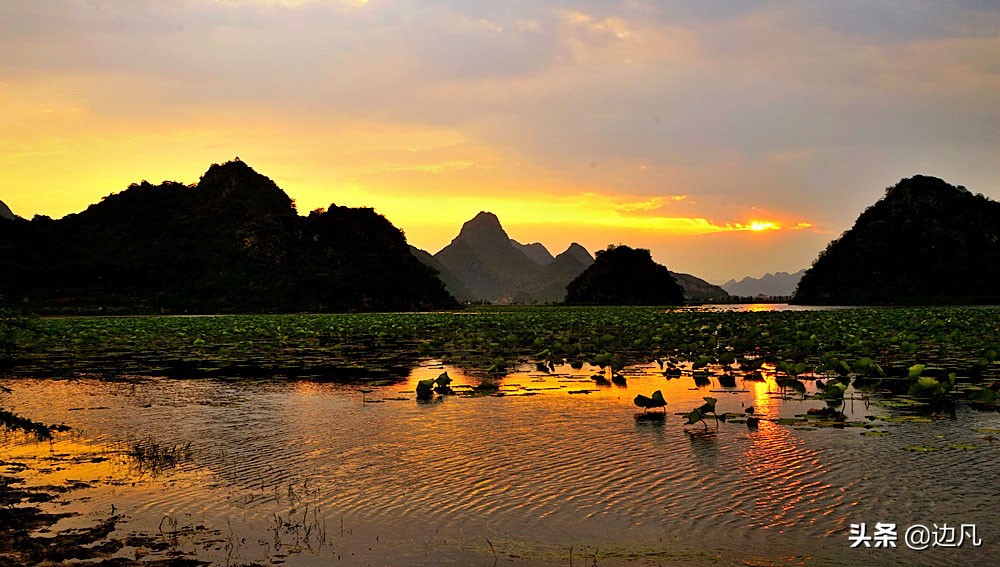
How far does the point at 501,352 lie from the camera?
2867 centimetres

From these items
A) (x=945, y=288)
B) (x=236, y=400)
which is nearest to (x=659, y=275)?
(x=945, y=288)

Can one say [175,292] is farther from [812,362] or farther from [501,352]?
[812,362]

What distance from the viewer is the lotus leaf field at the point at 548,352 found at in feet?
61.6

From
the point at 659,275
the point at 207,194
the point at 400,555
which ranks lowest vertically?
the point at 400,555

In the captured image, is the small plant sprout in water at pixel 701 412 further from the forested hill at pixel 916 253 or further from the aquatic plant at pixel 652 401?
the forested hill at pixel 916 253

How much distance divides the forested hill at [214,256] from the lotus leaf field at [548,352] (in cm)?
4442

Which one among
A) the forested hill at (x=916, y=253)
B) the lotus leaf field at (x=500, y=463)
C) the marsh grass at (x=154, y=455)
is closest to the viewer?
the lotus leaf field at (x=500, y=463)

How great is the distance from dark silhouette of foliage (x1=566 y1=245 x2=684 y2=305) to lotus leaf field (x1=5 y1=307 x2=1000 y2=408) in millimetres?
94105

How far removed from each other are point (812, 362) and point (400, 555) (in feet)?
62.6

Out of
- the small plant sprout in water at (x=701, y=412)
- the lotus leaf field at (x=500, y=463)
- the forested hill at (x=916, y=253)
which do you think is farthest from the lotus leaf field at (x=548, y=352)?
the forested hill at (x=916, y=253)

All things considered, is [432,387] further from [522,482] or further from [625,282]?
[625,282]

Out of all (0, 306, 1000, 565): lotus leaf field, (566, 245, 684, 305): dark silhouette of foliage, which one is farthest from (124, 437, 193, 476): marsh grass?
(566, 245, 684, 305): dark silhouette of foliage

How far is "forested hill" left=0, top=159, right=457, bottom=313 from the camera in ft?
282

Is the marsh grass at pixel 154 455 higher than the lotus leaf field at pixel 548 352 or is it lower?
lower
